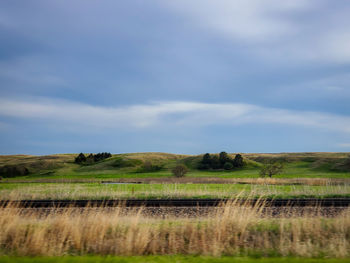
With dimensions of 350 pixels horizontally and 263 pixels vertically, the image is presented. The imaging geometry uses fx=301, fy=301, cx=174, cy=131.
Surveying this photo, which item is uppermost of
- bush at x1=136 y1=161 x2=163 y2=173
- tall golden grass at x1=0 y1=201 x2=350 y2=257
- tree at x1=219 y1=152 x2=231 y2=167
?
tree at x1=219 y1=152 x2=231 y2=167

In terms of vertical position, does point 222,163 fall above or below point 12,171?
above

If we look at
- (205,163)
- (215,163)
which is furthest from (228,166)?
(205,163)

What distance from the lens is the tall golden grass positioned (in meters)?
8.29

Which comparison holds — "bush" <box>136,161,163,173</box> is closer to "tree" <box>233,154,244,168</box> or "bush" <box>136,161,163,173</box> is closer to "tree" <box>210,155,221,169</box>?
"tree" <box>210,155,221,169</box>

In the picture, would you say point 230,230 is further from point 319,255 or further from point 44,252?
point 44,252

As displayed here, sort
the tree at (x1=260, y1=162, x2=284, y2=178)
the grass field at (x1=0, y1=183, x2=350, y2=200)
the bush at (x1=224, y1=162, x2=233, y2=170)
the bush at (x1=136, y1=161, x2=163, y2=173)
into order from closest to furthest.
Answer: the grass field at (x1=0, y1=183, x2=350, y2=200) < the tree at (x1=260, y1=162, x2=284, y2=178) < the bush at (x1=224, y1=162, x2=233, y2=170) < the bush at (x1=136, y1=161, x2=163, y2=173)

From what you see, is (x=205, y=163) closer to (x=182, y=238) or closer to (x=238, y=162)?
(x=238, y=162)

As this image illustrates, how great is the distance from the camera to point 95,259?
704 centimetres

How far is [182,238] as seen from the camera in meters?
9.56

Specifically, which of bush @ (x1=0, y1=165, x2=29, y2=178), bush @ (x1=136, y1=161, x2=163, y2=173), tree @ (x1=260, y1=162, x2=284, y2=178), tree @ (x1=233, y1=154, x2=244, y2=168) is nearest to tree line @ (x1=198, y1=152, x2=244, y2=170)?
tree @ (x1=233, y1=154, x2=244, y2=168)

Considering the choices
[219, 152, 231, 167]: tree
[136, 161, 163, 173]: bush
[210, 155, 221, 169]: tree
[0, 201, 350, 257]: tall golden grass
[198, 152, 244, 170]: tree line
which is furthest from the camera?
[219, 152, 231, 167]: tree

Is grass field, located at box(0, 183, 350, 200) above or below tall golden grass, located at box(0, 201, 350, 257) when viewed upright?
below

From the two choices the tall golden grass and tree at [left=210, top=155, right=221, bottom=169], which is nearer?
the tall golden grass

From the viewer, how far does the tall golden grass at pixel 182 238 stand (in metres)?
8.29
